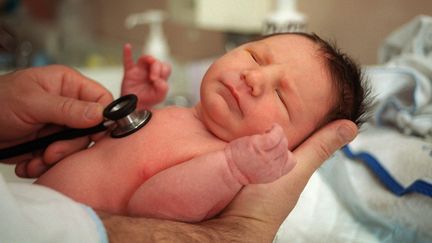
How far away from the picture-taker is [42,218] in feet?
1.28

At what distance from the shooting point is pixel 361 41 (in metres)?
1.25

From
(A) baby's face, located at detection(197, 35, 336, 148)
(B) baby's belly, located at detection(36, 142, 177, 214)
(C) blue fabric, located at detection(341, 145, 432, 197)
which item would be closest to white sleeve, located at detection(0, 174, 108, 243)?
(B) baby's belly, located at detection(36, 142, 177, 214)

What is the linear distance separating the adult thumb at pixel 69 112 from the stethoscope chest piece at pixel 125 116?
0.10 feet

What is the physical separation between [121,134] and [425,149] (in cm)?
54

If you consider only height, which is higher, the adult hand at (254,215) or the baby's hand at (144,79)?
the baby's hand at (144,79)

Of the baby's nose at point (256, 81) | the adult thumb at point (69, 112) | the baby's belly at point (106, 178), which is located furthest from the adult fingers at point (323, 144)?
the adult thumb at point (69, 112)

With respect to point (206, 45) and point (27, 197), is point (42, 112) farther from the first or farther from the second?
point (206, 45)

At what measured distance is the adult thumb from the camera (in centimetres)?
65

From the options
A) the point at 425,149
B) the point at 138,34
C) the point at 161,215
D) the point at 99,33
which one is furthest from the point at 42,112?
the point at 99,33

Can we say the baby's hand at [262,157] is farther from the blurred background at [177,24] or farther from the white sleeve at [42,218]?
the blurred background at [177,24]

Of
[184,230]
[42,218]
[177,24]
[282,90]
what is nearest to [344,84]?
[282,90]

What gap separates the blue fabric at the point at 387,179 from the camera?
70 centimetres

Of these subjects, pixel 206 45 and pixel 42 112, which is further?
pixel 206 45

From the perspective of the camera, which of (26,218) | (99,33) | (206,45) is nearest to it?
(26,218)
